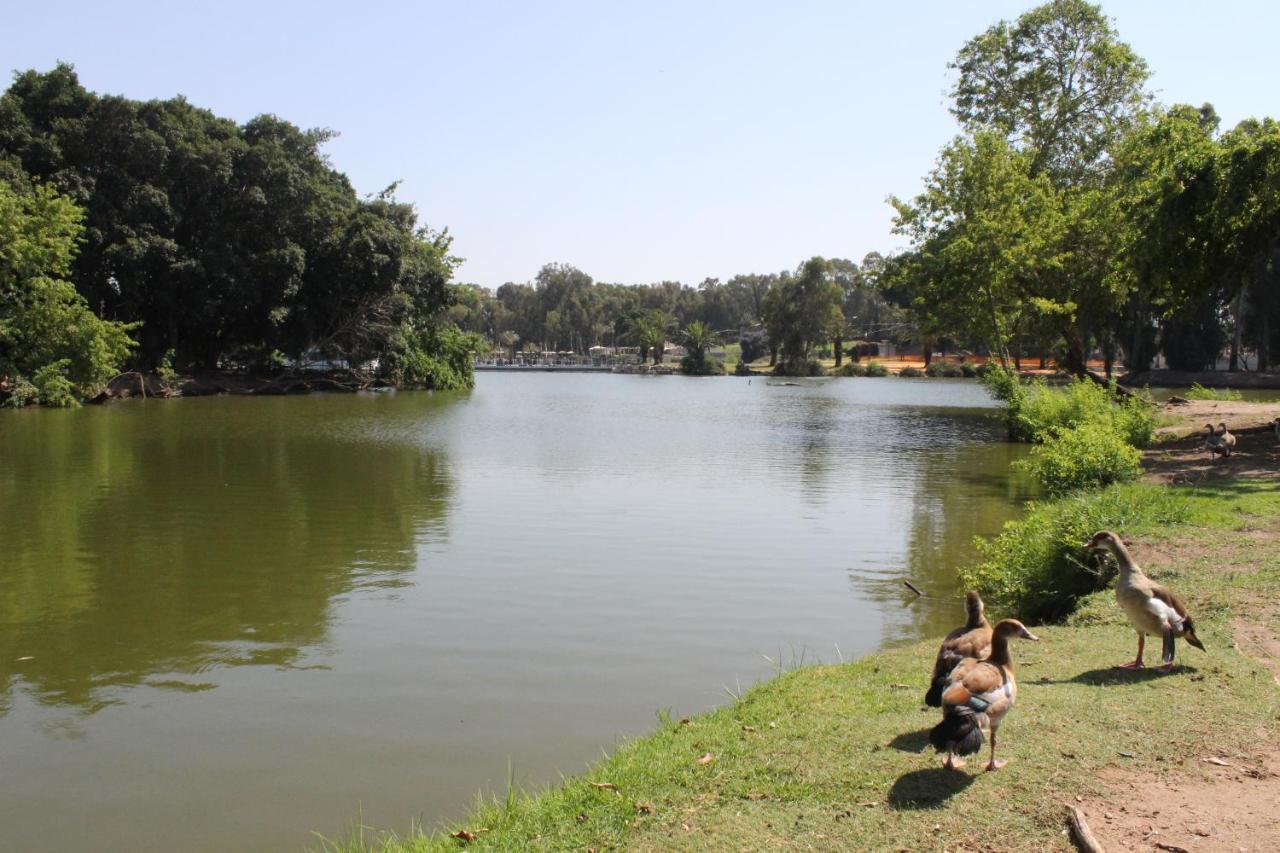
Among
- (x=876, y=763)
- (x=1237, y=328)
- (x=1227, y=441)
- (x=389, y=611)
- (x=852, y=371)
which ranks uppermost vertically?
(x=1237, y=328)

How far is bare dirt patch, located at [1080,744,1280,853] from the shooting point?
473cm

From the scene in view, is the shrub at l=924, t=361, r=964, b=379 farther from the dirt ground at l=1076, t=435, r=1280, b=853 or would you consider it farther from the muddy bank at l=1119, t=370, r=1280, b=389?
the dirt ground at l=1076, t=435, r=1280, b=853

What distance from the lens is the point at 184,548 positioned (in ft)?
47.3

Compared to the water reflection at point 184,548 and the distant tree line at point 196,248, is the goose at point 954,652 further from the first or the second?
the distant tree line at point 196,248

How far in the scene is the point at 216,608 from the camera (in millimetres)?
11219

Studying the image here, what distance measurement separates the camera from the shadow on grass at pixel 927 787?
5.18 metres

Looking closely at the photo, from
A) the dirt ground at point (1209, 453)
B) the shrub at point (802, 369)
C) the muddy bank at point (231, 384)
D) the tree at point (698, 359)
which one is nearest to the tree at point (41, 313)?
the muddy bank at point (231, 384)

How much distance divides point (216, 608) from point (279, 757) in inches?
181

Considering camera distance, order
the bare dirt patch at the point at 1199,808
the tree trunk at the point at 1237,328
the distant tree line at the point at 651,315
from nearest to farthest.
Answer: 1. the bare dirt patch at the point at 1199,808
2. the tree trunk at the point at 1237,328
3. the distant tree line at the point at 651,315

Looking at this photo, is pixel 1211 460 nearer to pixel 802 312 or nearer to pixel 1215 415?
pixel 1215 415

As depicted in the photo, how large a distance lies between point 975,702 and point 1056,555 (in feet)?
18.5

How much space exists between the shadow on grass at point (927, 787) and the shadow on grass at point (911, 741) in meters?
0.31

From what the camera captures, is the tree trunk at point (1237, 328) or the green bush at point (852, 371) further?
the green bush at point (852, 371)

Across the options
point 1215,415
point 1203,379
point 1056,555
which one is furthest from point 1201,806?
point 1203,379
